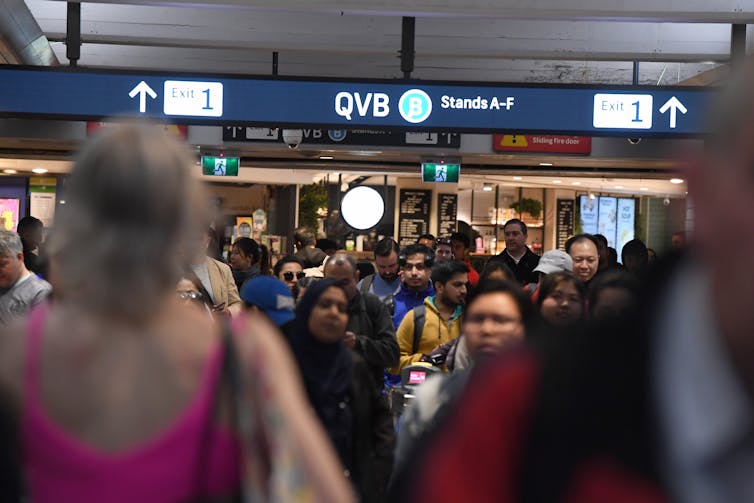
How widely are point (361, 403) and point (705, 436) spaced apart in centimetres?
349

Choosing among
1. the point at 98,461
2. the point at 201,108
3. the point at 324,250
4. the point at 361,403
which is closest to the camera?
the point at 98,461

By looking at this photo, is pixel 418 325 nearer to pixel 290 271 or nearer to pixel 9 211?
pixel 290 271

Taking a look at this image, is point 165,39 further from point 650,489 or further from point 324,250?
point 650,489

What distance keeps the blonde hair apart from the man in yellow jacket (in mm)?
5020

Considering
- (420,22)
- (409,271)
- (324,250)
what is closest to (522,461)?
(409,271)

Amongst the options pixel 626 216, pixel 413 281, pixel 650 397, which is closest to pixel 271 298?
pixel 413 281

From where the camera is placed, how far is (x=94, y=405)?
1.53 m

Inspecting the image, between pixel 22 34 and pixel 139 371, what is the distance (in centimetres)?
1027

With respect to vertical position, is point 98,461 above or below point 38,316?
below

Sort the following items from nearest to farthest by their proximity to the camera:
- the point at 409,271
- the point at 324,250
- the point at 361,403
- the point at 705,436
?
the point at 705,436 → the point at 361,403 → the point at 409,271 → the point at 324,250

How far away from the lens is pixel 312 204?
2247cm

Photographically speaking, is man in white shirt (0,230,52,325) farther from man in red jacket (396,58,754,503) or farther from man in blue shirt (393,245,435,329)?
man in red jacket (396,58,754,503)

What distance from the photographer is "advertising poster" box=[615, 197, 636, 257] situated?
2658cm

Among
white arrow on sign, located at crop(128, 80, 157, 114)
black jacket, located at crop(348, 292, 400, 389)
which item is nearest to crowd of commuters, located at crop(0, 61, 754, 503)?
black jacket, located at crop(348, 292, 400, 389)
